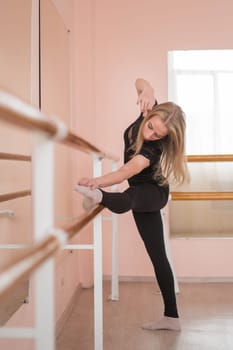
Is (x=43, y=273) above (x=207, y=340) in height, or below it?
above

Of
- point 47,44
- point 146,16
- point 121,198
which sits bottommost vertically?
point 121,198

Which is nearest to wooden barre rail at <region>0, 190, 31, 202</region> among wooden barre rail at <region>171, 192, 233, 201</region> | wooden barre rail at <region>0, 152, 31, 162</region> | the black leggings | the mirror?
the mirror

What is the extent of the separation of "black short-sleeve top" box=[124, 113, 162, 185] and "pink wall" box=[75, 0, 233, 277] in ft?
4.27

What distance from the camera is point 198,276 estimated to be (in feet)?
13.2

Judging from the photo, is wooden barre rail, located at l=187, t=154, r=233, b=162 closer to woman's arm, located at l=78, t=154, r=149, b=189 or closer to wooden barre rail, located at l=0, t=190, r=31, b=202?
woman's arm, located at l=78, t=154, r=149, b=189

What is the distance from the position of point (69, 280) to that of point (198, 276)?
1234 mm

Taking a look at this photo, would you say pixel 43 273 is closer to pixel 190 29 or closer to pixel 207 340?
pixel 207 340

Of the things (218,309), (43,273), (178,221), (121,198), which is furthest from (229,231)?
(43,273)

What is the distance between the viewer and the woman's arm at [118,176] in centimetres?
184

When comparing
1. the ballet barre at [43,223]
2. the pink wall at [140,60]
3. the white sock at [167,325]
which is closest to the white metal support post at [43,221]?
the ballet barre at [43,223]

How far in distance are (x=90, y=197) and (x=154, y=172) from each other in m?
0.89

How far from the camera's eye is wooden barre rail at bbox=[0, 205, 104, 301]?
589mm

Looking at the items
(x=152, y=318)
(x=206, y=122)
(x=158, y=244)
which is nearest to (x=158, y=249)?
(x=158, y=244)

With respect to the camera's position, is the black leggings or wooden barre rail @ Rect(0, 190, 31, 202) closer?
wooden barre rail @ Rect(0, 190, 31, 202)
